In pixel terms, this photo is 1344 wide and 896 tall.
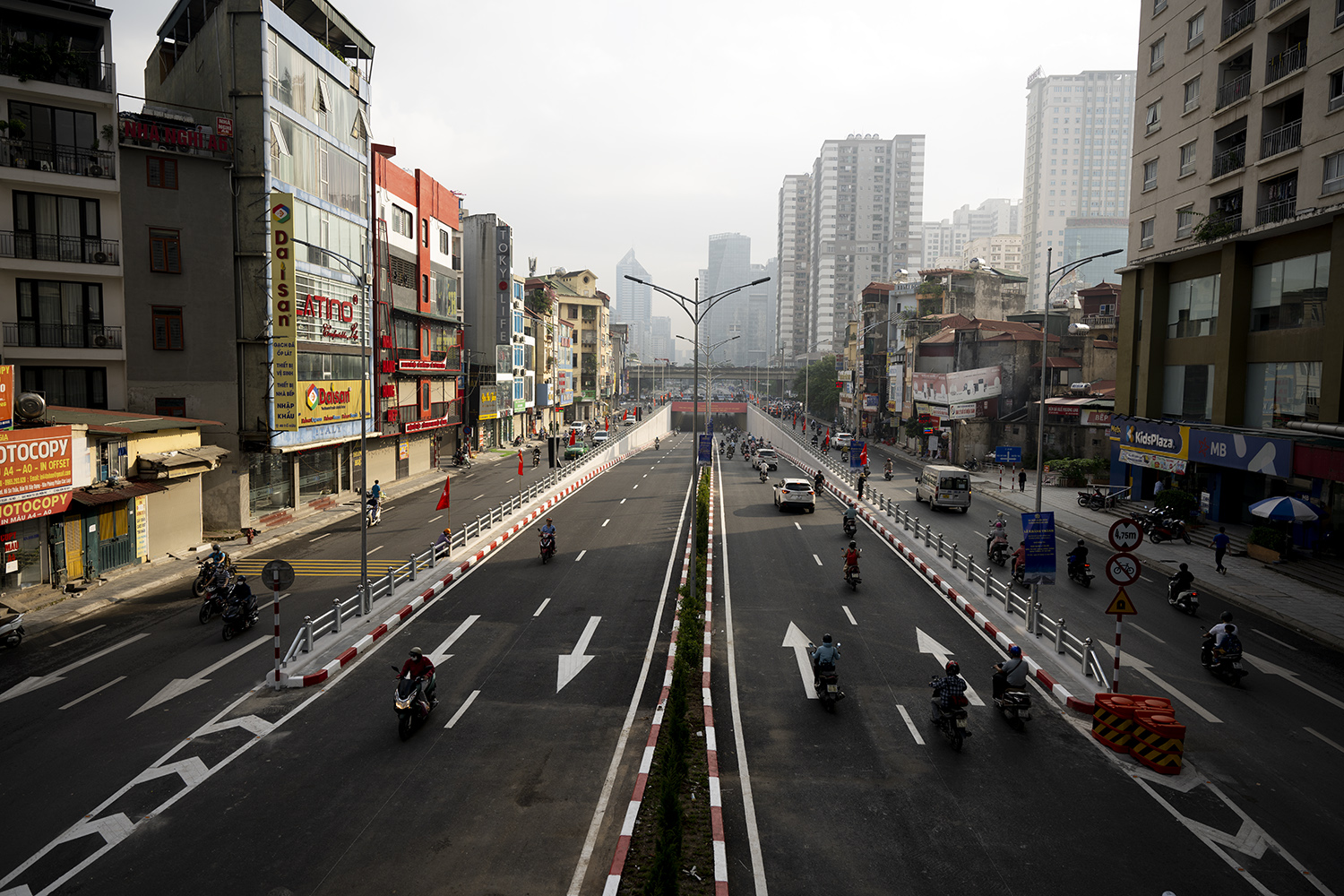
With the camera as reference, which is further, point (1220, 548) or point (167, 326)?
point (167, 326)

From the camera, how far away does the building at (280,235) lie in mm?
31672

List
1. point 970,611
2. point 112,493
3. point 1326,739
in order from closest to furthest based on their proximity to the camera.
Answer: point 1326,739 < point 970,611 < point 112,493

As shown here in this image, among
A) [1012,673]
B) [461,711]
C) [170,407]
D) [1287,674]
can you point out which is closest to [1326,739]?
[1287,674]

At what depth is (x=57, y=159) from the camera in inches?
1102

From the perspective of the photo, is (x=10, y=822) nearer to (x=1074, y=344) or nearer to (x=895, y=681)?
(x=895, y=681)

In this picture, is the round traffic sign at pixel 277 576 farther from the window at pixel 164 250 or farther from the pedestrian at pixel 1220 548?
the pedestrian at pixel 1220 548

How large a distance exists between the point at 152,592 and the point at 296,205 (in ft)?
61.3

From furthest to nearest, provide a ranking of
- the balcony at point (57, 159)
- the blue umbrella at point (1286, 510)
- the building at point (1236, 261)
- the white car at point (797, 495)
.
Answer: the white car at point (797, 495) → the balcony at point (57, 159) → the building at point (1236, 261) → the blue umbrella at point (1286, 510)

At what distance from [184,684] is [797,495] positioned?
27.2 m

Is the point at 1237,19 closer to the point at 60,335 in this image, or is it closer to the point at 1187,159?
the point at 1187,159

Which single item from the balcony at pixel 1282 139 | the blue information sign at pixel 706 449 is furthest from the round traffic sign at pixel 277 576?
the balcony at pixel 1282 139

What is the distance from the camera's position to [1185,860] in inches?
374

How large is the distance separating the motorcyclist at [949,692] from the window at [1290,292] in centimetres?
2443

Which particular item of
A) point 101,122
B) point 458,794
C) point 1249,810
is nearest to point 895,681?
point 1249,810
